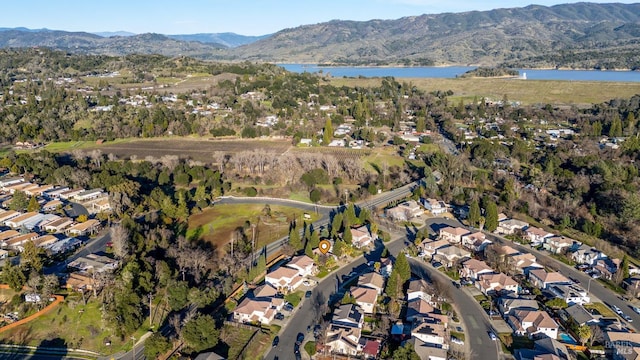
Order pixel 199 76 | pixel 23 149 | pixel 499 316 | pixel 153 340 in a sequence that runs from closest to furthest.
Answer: pixel 153 340
pixel 499 316
pixel 23 149
pixel 199 76

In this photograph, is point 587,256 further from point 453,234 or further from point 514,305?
point 514,305

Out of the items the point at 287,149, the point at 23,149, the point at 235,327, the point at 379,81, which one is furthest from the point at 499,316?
the point at 379,81

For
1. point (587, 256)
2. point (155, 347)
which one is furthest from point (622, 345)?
point (155, 347)

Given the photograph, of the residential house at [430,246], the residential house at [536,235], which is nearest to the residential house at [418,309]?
the residential house at [430,246]

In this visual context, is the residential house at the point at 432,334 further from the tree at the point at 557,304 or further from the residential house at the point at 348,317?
the tree at the point at 557,304

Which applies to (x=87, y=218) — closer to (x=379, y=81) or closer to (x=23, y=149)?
(x=23, y=149)

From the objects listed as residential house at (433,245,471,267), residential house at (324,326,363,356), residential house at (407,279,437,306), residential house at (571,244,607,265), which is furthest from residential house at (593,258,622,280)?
residential house at (324,326,363,356)

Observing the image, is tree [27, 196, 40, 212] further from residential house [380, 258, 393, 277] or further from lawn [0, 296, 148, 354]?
residential house [380, 258, 393, 277]
